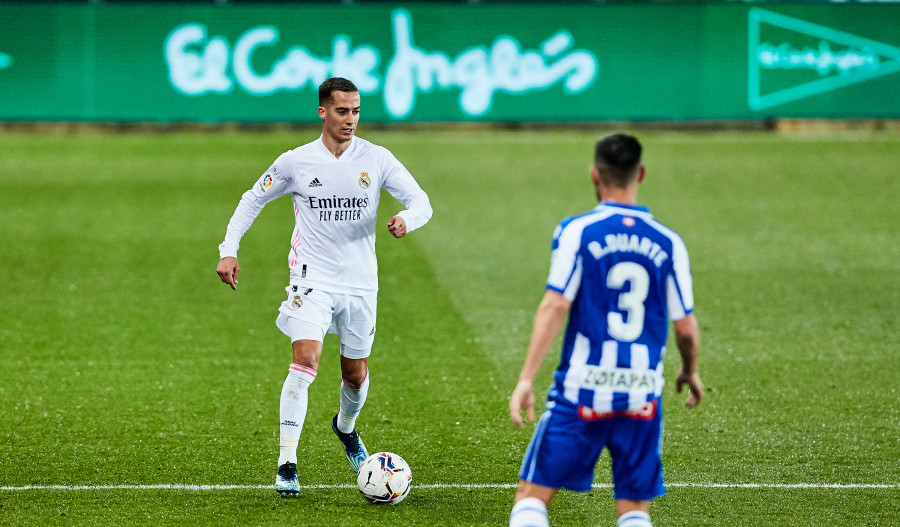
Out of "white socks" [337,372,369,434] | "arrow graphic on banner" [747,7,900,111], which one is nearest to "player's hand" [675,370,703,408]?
"white socks" [337,372,369,434]

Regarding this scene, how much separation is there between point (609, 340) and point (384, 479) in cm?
212

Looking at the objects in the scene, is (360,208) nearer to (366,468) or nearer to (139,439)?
(366,468)

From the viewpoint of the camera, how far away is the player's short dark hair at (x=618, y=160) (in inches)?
189

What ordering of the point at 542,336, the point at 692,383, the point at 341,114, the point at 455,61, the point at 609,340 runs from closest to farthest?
1. the point at 542,336
2. the point at 609,340
3. the point at 692,383
4. the point at 341,114
5. the point at 455,61

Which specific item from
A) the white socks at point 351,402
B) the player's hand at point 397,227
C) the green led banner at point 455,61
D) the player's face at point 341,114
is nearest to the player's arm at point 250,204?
the player's face at point 341,114

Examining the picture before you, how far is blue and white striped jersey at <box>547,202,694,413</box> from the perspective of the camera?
188 inches

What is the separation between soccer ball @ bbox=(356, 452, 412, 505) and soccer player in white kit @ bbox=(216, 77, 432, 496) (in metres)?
0.39

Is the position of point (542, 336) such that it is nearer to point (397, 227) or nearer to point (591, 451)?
point (591, 451)

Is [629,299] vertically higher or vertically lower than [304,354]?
higher

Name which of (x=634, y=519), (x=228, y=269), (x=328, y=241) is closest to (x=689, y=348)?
(x=634, y=519)

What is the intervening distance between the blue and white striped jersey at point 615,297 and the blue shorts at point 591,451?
7 centimetres

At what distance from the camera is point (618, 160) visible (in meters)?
4.81

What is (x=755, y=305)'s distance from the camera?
465 inches

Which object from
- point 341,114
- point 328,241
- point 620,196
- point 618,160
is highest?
point 341,114
